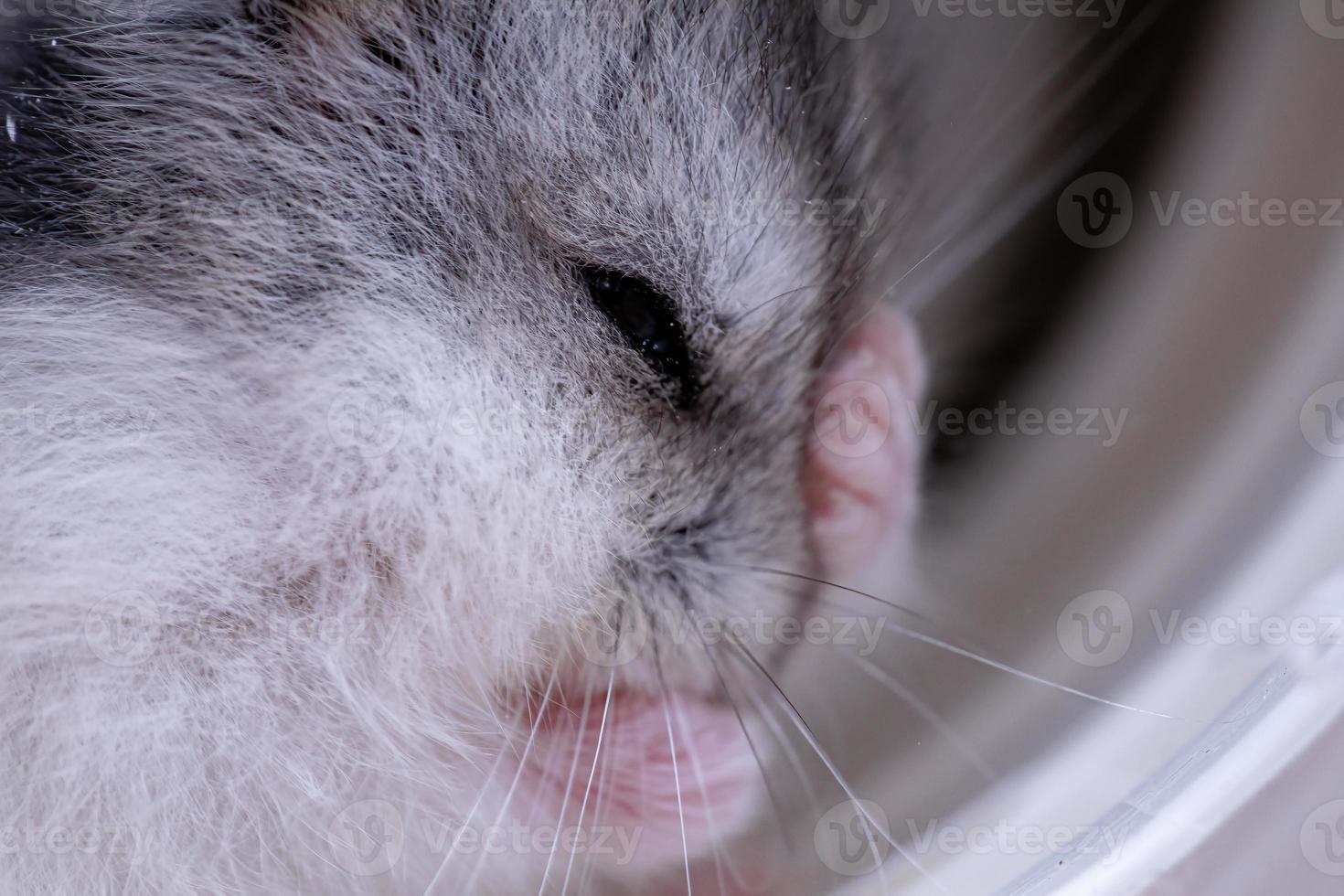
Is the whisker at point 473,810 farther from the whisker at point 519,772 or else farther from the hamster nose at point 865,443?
the hamster nose at point 865,443

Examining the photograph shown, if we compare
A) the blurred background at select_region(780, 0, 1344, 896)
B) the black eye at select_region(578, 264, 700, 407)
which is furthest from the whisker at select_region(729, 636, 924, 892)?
the black eye at select_region(578, 264, 700, 407)

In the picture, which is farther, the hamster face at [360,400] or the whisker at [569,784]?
the whisker at [569,784]

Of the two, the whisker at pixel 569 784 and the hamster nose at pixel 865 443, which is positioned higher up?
the hamster nose at pixel 865 443

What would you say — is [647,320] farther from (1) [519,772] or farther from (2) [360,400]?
(1) [519,772]

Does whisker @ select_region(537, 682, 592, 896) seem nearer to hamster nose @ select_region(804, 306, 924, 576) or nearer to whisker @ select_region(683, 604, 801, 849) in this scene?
whisker @ select_region(683, 604, 801, 849)

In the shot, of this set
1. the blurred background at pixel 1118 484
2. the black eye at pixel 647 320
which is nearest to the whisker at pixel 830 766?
the blurred background at pixel 1118 484
